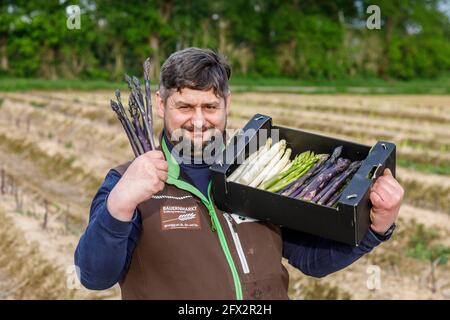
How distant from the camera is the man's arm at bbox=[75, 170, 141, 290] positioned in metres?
2.00

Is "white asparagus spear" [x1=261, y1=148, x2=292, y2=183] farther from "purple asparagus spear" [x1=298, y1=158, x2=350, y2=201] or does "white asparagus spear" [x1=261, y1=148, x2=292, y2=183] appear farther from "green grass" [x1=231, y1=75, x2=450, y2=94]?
"green grass" [x1=231, y1=75, x2=450, y2=94]

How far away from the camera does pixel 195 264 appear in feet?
7.02

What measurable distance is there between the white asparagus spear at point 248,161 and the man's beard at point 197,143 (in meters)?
0.10

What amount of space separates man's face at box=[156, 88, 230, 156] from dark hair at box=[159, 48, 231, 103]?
0.02 metres

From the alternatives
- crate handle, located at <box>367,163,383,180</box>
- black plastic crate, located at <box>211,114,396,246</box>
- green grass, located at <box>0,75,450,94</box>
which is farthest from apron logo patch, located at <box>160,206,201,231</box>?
green grass, located at <box>0,75,450,94</box>

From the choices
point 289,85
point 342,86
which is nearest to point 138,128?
point 289,85

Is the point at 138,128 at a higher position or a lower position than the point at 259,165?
higher

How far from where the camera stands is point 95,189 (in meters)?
11.9

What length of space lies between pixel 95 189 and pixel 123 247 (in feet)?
33.0

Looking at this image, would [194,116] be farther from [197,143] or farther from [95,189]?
[95,189]

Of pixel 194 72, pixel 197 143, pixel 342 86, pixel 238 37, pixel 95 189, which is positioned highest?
pixel 238 37

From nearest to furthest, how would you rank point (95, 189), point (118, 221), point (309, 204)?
point (118, 221) < point (309, 204) < point (95, 189)

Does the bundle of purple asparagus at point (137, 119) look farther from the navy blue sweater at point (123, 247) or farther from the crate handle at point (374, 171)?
the crate handle at point (374, 171)
